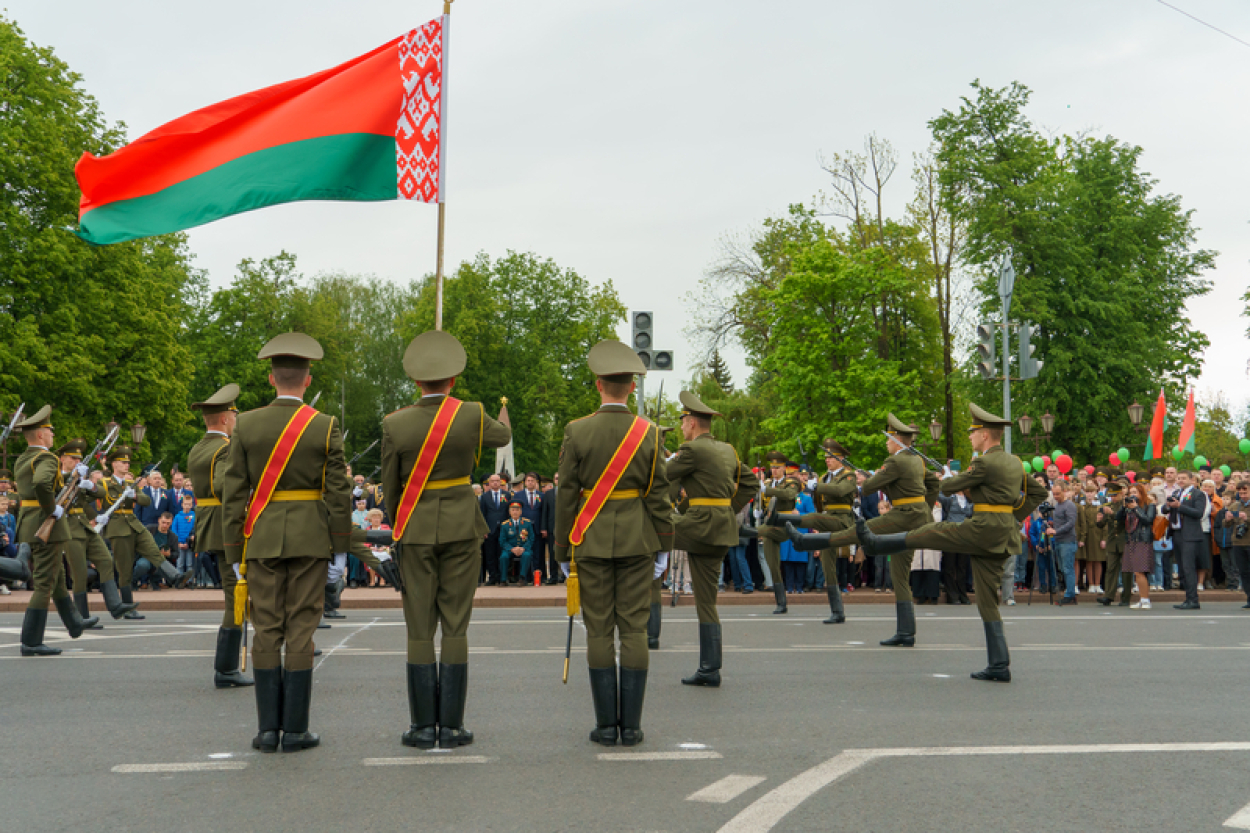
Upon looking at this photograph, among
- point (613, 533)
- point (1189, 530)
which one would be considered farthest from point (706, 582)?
point (1189, 530)

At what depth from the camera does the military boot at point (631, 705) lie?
661 centimetres

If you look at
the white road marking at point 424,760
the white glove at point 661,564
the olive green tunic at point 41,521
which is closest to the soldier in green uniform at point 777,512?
the white glove at point 661,564

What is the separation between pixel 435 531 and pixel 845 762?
2.58 m

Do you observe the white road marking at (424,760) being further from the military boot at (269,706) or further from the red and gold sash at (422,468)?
the red and gold sash at (422,468)

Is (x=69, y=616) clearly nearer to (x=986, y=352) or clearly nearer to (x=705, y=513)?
(x=705, y=513)

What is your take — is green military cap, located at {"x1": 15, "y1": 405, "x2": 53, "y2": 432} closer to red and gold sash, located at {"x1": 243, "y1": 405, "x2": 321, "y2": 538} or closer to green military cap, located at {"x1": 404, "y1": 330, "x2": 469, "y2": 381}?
red and gold sash, located at {"x1": 243, "y1": 405, "x2": 321, "y2": 538}

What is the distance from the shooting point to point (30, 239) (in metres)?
32.2

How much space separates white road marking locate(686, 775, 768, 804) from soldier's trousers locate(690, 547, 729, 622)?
121 inches

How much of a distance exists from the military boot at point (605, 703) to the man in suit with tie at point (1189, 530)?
1309 centimetres

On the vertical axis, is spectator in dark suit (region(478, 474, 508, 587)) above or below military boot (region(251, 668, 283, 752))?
above

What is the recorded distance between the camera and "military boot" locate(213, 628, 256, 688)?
29.0 feet

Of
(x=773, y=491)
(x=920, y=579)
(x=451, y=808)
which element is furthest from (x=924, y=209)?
(x=451, y=808)

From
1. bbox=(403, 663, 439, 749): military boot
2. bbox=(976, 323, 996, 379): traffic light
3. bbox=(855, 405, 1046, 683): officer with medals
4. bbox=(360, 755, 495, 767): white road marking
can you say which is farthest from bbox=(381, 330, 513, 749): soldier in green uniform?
bbox=(976, 323, 996, 379): traffic light

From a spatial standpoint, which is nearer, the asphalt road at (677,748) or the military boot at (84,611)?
the asphalt road at (677,748)
